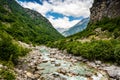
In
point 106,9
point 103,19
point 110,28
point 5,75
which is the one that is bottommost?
point 5,75

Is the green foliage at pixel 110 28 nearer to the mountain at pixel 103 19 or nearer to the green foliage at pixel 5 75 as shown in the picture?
the mountain at pixel 103 19

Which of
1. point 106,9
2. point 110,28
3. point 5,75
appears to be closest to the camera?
point 5,75

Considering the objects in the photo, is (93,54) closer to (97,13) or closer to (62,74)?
(62,74)

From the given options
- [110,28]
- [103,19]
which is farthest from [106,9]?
[110,28]

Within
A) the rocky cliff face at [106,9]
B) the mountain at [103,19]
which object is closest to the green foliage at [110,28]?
the mountain at [103,19]

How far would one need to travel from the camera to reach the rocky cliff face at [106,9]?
356ft

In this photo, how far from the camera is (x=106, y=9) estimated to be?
123 metres

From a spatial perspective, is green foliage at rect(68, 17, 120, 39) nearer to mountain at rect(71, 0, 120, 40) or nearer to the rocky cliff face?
mountain at rect(71, 0, 120, 40)

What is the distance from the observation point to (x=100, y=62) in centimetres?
4566

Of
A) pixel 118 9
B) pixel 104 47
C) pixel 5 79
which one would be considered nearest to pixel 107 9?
pixel 118 9

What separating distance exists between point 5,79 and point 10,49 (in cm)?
1311

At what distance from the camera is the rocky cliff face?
109m

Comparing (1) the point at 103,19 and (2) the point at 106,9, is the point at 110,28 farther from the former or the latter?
(2) the point at 106,9

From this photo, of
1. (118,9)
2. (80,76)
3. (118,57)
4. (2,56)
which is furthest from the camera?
(118,9)
